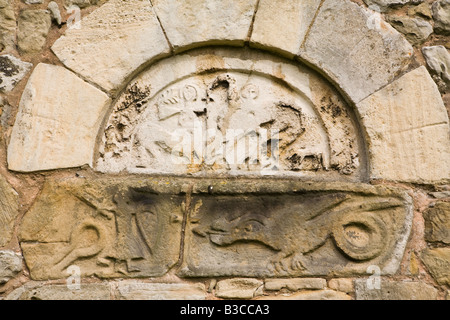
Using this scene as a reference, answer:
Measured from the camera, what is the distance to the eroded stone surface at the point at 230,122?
108 inches

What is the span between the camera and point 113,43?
2707 millimetres

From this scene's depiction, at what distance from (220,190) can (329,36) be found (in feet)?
3.60

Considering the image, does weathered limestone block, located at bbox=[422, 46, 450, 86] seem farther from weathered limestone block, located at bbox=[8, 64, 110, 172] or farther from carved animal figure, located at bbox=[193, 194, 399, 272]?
weathered limestone block, located at bbox=[8, 64, 110, 172]

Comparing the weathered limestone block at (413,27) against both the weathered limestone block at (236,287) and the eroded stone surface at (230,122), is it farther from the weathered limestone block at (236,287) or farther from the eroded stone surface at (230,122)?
the weathered limestone block at (236,287)

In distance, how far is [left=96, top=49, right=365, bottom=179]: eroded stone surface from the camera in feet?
8.96

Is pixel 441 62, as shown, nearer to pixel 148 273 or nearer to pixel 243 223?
pixel 243 223

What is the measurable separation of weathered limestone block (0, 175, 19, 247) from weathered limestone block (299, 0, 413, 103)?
180cm

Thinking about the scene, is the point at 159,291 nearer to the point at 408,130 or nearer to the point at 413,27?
the point at 408,130

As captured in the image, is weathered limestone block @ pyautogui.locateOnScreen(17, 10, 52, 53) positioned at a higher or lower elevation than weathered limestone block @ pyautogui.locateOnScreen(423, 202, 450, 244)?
higher

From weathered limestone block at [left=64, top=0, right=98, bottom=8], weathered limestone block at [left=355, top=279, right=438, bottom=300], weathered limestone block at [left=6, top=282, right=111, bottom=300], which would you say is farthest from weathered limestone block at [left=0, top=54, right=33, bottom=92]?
weathered limestone block at [left=355, top=279, right=438, bottom=300]

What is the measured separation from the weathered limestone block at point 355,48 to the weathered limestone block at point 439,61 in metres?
0.11

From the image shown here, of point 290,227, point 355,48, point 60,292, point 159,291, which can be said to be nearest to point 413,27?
point 355,48

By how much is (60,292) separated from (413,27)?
2457 millimetres

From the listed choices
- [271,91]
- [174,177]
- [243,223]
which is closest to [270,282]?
[243,223]
